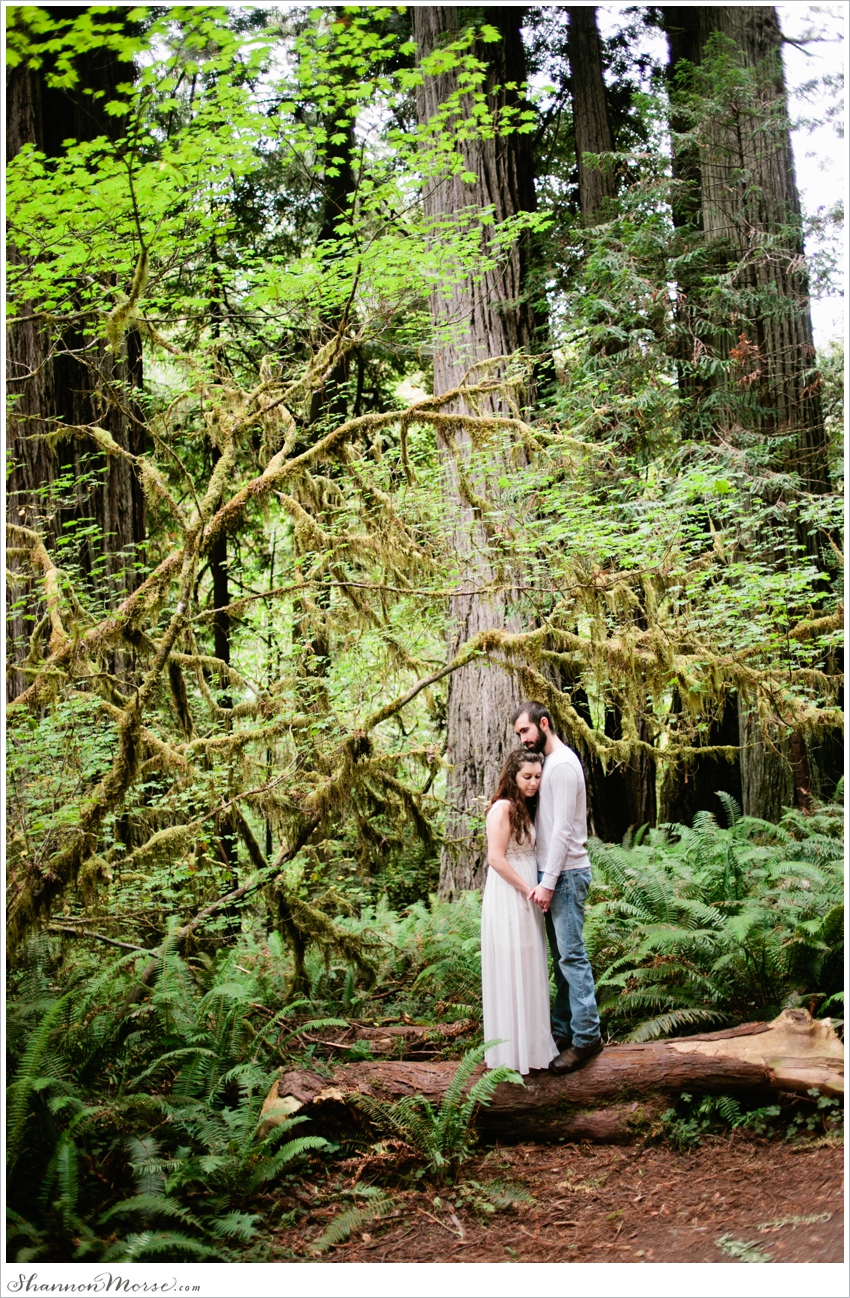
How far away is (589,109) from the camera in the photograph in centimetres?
1014

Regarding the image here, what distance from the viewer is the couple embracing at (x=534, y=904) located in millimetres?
4770

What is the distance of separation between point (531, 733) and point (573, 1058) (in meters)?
1.78

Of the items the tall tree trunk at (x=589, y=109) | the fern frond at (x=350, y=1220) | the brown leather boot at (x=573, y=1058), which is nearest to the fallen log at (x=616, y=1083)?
the brown leather boot at (x=573, y=1058)

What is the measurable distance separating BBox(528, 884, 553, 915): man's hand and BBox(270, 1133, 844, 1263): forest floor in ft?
4.20

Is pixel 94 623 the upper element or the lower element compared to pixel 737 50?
lower

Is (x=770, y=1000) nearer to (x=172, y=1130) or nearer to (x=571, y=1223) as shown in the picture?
(x=571, y=1223)

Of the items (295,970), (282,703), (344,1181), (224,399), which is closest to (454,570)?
(282,703)

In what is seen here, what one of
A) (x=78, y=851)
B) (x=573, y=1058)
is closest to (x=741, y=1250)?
(x=573, y=1058)

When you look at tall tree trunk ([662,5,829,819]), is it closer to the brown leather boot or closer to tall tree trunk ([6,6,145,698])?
the brown leather boot

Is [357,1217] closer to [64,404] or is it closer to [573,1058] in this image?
[573,1058]

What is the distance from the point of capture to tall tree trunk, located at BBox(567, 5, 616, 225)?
9.83m

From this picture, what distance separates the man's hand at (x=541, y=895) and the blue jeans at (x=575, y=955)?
5.9 inches

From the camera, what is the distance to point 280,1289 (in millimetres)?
3641

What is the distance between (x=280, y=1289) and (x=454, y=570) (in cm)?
436
